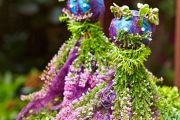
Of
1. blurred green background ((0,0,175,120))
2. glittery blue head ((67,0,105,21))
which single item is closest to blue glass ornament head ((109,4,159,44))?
glittery blue head ((67,0,105,21))

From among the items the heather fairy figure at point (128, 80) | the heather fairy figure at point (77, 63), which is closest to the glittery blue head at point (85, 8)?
the heather fairy figure at point (77, 63)

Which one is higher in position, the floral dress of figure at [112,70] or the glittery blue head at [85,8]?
the glittery blue head at [85,8]

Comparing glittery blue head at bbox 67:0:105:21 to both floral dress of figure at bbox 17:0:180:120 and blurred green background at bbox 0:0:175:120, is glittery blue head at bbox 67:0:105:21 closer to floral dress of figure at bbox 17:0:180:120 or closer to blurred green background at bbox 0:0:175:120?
floral dress of figure at bbox 17:0:180:120

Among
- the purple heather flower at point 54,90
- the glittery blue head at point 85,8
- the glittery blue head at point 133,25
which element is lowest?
the purple heather flower at point 54,90

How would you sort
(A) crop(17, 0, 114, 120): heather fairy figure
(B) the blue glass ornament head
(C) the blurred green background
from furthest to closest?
(C) the blurred green background, (A) crop(17, 0, 114, 120): heather fairy figure, (B) the blue glass ornament head

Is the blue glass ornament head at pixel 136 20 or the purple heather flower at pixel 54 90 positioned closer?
the blue glass ornament head at pixel 136 20

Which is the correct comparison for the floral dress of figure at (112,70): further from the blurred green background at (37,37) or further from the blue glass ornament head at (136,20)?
the blurred green background at (37,37)

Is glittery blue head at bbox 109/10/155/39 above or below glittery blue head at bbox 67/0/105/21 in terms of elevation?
below

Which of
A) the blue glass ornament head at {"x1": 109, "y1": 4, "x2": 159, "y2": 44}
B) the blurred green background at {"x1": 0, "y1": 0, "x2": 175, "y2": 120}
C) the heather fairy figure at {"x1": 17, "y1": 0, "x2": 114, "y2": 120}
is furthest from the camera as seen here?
the blurred green background at {"x1": 0, "y1": 0, "x2": 175, "y2": 120}
